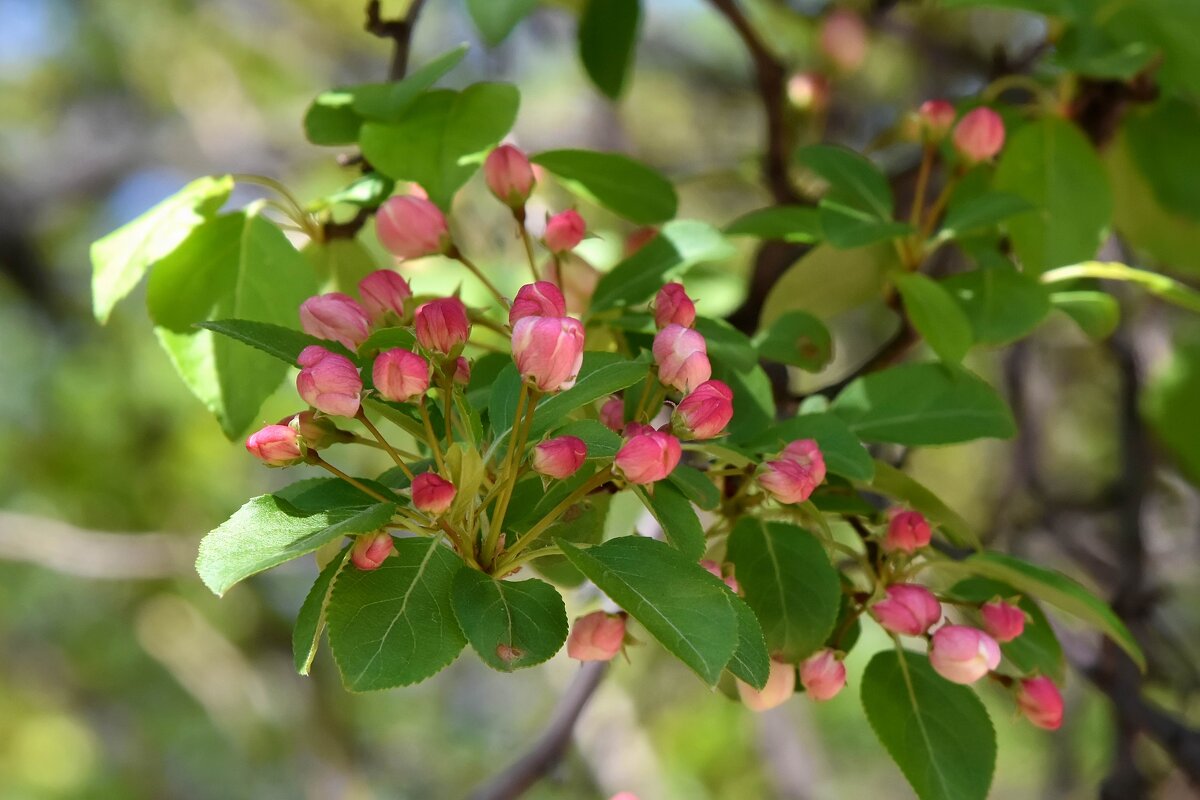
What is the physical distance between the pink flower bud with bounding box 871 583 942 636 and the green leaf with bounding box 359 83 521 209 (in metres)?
0.41

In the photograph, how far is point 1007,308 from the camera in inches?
35.7

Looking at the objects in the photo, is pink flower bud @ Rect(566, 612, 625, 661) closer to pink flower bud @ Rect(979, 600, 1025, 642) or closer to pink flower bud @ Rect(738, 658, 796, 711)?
pink flower bud @ Rect(738, 658, 796, 711)

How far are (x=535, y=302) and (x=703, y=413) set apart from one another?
11cm

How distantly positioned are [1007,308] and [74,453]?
2871 millimetres

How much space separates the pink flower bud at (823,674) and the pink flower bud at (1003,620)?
0.34ft

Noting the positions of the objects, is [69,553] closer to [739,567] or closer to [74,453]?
[74,453]

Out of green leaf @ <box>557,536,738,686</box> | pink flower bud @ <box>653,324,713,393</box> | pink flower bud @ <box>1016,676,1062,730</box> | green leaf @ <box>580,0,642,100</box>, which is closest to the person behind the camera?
green leaf @ <box>557,536,738,686</box>

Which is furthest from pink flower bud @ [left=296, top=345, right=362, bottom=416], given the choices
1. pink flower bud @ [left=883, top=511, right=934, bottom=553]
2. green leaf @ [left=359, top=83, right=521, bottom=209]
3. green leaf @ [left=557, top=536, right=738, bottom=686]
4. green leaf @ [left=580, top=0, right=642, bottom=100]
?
green leaf @ [left=580, top=0, right=642, bottom=100]

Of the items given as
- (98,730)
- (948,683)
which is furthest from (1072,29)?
(98,730)

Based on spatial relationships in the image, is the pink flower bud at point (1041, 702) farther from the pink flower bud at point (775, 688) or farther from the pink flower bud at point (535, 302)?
the pink flower bud at point (535, 302)

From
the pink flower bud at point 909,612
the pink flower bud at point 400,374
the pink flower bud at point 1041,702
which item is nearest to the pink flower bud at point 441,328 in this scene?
the pink flower bud at point 400,374

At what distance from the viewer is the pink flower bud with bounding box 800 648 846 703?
0.72 metres

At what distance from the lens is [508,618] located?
575mm

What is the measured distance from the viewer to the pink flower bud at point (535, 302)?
61 cm
